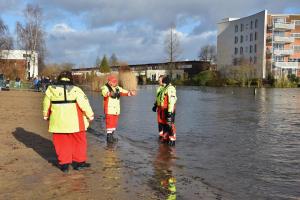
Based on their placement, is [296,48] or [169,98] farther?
[296,48]

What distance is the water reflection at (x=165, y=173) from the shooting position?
24.4ft

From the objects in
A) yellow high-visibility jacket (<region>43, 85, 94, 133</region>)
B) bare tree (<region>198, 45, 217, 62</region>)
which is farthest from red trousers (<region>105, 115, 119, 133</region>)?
bare tree (<region>198, 45, 217, 62</region>)

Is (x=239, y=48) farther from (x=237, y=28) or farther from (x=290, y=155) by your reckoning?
(x=290, y=155)

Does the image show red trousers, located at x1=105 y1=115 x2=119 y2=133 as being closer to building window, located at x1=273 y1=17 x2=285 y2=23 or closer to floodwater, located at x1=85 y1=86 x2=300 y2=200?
floodwater, located at x1=85 y1=86 x2=300 y2=200

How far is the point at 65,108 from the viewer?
8.43 meters

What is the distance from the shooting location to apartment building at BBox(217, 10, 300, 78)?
323ft

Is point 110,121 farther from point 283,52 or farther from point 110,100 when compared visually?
point 283,52

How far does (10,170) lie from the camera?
A: 861 cm

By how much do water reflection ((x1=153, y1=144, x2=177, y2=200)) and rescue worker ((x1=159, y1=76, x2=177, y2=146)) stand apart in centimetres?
52

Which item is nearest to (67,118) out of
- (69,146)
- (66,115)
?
(66,115)

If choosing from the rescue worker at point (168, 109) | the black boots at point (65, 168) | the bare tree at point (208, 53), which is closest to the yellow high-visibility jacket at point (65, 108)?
the black boots at point (65, 168)

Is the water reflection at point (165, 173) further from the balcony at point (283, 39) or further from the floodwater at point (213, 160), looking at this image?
the balcony at point (283, 39)

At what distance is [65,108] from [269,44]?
3850 inches

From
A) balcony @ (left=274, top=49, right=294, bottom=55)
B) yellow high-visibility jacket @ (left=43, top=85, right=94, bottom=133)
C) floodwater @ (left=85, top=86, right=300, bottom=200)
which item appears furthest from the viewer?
balcony @ (left=274, top=49, right=294, bottom=55)
